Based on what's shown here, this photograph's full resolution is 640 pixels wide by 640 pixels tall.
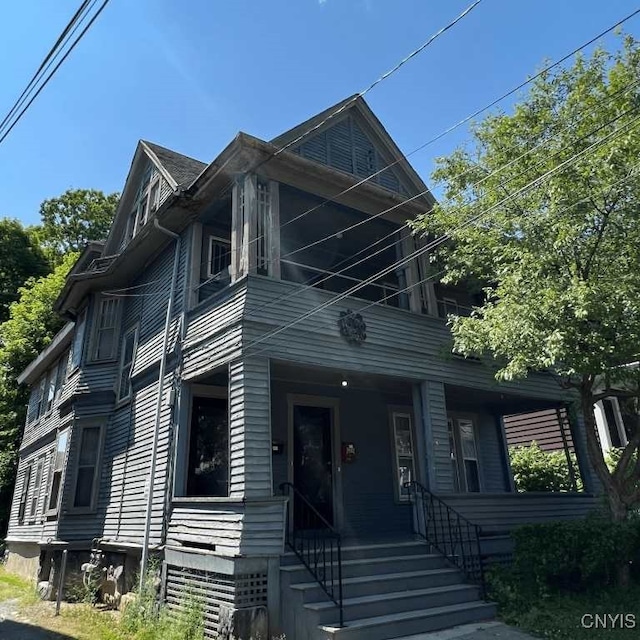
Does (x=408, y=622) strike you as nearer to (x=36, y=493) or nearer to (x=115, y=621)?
(x=115, y=621)

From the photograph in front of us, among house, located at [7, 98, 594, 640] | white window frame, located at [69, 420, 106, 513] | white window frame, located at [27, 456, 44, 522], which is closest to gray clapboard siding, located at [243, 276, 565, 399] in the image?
house, located at [7, 98, 594, 640]

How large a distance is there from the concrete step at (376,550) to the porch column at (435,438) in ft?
3.50

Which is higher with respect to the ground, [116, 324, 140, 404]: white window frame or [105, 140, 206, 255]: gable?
[105, 140, 206, 255]: gable

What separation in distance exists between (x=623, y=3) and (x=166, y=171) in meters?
9.45

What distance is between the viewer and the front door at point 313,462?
9.46m

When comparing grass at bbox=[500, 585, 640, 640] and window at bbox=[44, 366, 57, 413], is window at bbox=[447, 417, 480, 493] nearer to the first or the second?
grass at bbox=[500, 585, 640, 640]

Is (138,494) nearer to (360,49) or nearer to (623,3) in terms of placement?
(360,49)

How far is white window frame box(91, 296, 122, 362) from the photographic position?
1237cm

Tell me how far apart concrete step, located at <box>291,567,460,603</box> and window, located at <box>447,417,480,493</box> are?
18.2ft

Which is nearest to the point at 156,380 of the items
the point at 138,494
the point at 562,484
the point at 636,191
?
the point at 138,494

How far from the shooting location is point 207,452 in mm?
9266

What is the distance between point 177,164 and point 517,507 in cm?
1102

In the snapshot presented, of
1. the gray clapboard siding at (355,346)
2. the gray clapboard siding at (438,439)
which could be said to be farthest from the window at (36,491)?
the gray clapboard siding at (438,439)

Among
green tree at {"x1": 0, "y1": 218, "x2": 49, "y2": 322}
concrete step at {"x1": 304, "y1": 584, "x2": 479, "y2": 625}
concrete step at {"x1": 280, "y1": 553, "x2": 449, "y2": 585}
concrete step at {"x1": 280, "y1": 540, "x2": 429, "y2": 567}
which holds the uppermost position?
green tree at {"x1": 0, "y1": 218, "x2": 49, "y2": 322}
